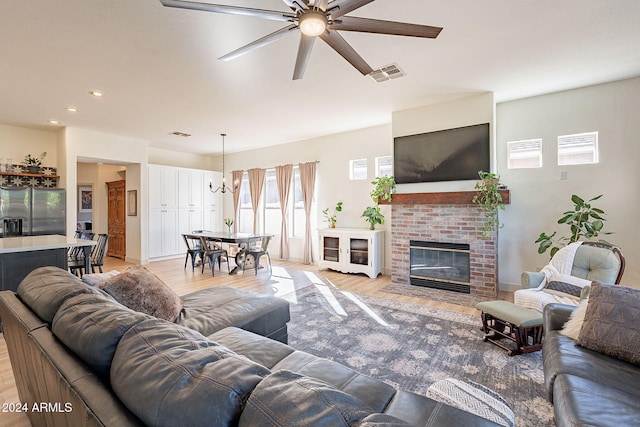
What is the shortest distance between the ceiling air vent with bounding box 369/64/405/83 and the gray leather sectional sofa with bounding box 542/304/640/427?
2960 millimetres

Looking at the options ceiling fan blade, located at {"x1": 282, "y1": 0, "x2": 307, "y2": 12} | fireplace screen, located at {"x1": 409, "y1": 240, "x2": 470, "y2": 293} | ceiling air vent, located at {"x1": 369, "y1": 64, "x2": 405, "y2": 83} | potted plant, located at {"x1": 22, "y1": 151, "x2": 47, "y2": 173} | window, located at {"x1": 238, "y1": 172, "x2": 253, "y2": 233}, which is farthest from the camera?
window, located at {"x1": 238, "y1": 172, "x2": 253, "y2": 233}

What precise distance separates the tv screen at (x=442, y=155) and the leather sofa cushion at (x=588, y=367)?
9.68 feet

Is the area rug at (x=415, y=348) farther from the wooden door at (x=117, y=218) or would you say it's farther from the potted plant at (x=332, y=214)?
the wooden door at (x=117, y=218)

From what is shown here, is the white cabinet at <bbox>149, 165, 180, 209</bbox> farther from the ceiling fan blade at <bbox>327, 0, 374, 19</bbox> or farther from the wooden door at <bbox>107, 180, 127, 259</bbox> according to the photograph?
the ceiling fan blade at <bbox>327, 0, 374, 19</bbox>

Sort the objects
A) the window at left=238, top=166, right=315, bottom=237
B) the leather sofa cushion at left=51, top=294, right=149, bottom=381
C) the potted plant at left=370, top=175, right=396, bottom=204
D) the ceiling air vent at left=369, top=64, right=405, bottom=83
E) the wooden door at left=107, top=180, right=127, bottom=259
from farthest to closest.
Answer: the wooden door at left=107, top=180, right=127, bottom=259
the window at left=238, top=166, right=315, bottom=237
the potted plant at left=370, top=175, right=396, bottom=204
the ceiling air vent at left=369, top=64, right=405, bottom=83
the leather sofa cushion at left=51, top=294, right=149, bottom=381

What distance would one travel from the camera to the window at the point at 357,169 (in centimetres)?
595

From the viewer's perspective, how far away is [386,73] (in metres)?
3.42

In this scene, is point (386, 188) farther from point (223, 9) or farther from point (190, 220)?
point (190, 220)

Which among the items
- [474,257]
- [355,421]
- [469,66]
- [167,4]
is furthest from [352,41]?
[474,257]

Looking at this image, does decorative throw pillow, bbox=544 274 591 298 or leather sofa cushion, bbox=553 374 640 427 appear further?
decorative throw pillow, bbox=544 274 591 298

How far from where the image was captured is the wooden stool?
2387 mm

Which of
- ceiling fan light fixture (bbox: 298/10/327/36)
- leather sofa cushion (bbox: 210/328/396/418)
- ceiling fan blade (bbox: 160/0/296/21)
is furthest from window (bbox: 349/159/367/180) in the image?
leather sofa cushion (bbox: 210/328/396/418)

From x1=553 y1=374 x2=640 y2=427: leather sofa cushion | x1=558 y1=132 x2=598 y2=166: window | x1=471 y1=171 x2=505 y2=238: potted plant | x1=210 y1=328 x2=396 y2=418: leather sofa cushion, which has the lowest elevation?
x1=553 y1=374 x2=640 y2=427: leather sofa cushion

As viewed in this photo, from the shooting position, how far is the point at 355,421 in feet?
2.06
